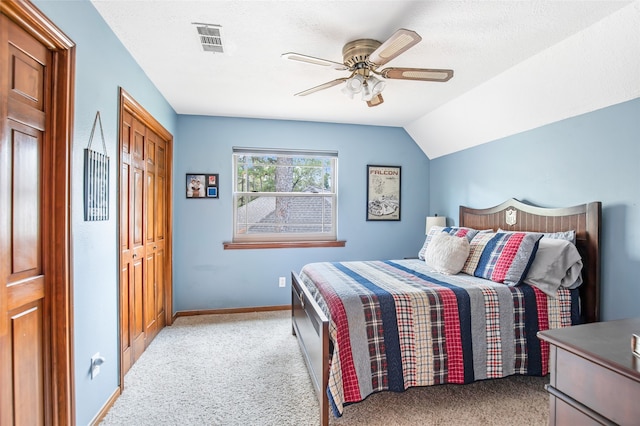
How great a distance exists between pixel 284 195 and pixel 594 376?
3.55m

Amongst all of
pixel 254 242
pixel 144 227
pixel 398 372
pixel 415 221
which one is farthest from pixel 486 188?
pixel 144 227

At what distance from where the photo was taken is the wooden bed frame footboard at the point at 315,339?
73.2 inches

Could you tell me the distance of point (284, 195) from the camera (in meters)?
4.24

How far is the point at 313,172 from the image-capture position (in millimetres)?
4324

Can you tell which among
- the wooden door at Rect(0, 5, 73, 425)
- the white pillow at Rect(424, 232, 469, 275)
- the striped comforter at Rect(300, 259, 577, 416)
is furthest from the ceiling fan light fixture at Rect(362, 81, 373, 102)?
the wooden door at Rect(0, 5, 73, 425)

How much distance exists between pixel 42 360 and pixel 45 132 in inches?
42.0

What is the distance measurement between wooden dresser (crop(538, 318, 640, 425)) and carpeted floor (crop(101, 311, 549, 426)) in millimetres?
1021

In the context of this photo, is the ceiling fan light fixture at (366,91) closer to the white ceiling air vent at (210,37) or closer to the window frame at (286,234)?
the white ceiling air vent at (210,37)

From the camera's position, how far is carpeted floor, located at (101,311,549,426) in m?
1.98

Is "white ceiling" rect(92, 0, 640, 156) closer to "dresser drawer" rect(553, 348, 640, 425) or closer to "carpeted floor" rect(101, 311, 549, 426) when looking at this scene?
"dresser drawer" rect(553, 348, 640, 425)

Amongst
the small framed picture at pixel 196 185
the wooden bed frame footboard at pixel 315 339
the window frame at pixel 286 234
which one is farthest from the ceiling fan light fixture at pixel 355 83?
the small framed picture at pixel 196 185

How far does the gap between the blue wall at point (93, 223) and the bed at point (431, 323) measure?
130cm

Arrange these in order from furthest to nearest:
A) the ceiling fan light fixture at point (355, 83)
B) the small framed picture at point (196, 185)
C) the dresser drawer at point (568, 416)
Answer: the small framed picture at point (196, 185), the ceiling fan light fixture at point (355, 83), the dresser drawer at point (568, 416)

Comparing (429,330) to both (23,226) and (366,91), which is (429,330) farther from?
(23,226)
